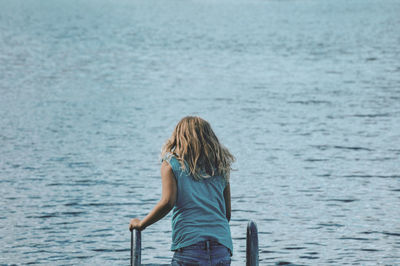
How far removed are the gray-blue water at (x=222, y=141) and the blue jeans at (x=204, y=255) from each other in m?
6.40

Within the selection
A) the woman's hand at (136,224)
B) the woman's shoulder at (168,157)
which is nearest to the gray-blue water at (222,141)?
the woman's hand at (136,224)

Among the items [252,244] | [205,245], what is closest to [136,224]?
[205,245]

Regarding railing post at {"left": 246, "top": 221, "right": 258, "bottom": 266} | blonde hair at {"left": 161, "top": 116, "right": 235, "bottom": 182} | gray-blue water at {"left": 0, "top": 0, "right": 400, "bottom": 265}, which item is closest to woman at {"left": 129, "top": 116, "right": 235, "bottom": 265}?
blonde hair at {"left": 161, "top": 116, "right": 235, "bottom": 182}

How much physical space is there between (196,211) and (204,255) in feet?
1.20

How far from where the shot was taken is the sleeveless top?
22.0 feet

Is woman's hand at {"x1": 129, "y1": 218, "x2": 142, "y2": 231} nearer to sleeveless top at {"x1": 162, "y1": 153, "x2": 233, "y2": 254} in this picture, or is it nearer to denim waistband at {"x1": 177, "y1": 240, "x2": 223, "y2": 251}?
sleeveless top at {"x1": 162, "y1": 153, "x2": 233, "y2": 254}

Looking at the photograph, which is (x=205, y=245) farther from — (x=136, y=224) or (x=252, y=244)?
(x=252, y=244)

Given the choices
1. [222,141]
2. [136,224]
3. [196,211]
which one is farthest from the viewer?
[222,141]

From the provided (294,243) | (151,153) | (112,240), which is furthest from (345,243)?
(151,153)

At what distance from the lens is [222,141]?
2588cm

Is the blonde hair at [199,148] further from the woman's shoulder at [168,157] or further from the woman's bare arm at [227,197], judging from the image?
the woman's bare arm at [227,197]

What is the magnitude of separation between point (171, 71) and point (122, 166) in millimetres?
30237

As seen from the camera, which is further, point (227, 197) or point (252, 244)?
point (252, 244)

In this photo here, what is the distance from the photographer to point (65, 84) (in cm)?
4203
